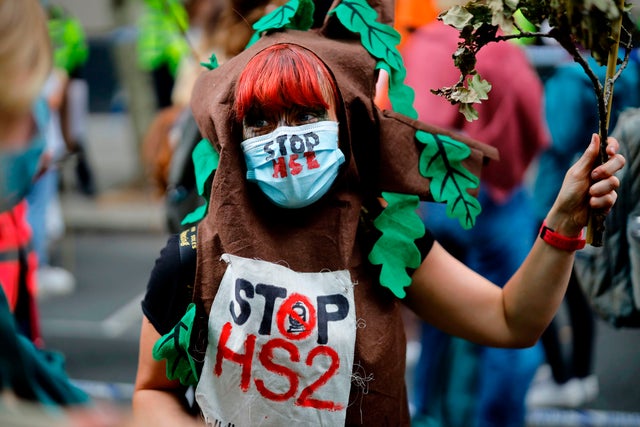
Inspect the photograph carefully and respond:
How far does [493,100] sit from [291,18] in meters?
1.81

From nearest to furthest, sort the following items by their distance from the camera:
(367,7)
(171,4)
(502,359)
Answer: (367,7) < (171,4) < (502,359)

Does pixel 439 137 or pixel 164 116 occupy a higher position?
pixel 439 137

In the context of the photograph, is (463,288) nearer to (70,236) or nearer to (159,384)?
(159,384)

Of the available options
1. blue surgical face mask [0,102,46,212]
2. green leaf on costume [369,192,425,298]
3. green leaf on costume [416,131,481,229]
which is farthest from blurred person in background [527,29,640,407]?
blue surgical face mask [0,102,46,212]

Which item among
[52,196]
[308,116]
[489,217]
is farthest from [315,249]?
[52,196]

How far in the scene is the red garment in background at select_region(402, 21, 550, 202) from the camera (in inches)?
144

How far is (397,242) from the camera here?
210cm

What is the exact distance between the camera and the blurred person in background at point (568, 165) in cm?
352

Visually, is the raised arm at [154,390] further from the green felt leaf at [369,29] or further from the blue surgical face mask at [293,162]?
the green felt leaf at [369,29]

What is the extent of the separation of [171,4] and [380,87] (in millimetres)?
948

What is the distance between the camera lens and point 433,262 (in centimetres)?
218

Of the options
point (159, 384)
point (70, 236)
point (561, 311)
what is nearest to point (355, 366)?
point (159, 384)

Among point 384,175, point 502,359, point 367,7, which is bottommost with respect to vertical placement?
point 502,359

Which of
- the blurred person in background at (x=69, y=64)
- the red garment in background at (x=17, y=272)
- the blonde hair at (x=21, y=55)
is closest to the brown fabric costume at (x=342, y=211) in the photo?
the blonde hair at (x=21, y=55)
